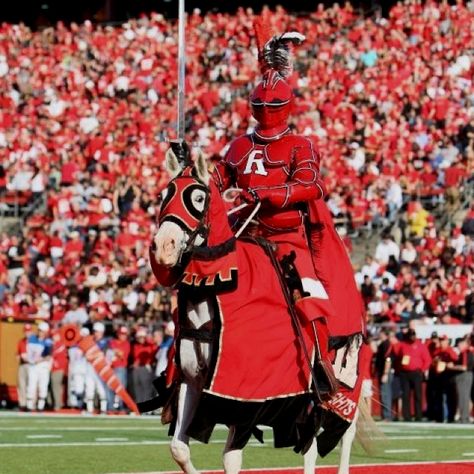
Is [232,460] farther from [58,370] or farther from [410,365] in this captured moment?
[58,370]

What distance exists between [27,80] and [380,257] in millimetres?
12835

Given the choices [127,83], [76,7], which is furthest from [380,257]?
[76,7]

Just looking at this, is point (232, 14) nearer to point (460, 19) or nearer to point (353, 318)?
point (460, 19)

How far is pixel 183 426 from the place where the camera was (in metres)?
8.39

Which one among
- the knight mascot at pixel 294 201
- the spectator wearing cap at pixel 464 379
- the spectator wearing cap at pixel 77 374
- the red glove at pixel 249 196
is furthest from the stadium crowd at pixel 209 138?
the red glove at pixel 249 196

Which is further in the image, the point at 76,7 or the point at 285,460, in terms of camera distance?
the point at 76,7

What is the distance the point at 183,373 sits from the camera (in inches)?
334

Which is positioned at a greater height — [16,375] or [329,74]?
[329,74]

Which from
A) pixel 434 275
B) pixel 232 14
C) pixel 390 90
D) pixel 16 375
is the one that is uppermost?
pixel 232 14

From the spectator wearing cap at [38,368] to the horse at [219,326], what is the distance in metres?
15.6

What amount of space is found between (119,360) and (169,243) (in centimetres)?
1620

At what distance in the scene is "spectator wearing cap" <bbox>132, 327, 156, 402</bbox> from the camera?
23719mm

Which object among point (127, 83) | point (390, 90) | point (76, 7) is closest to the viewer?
point (390, 90)

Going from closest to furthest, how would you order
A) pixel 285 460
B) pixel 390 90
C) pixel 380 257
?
pixel 285 460 → pixel 380 257 → pixel 390 90
